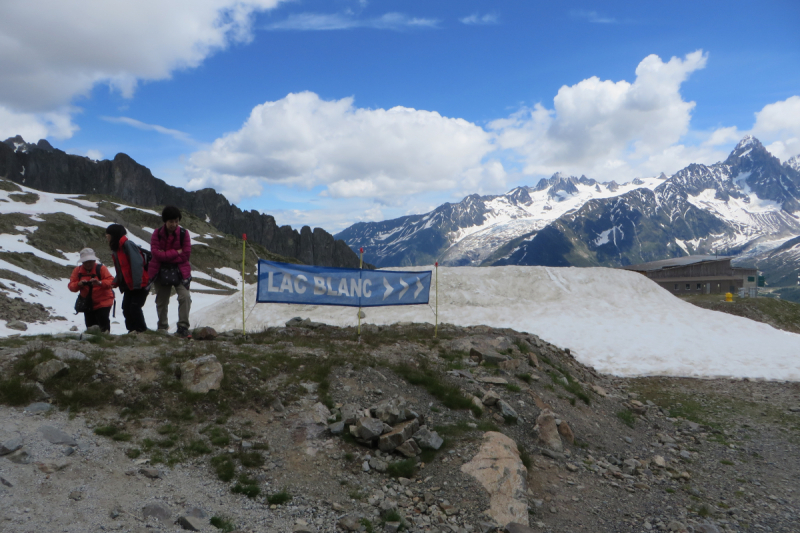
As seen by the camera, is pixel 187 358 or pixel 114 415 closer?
pixel 114 415

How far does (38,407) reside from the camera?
286 inches

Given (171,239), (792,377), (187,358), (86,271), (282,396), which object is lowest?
(792,377)

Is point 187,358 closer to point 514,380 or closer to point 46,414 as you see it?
point 46,414

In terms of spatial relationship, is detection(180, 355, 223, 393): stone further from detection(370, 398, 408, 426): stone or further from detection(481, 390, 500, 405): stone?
detection(481, 390, 500, 405): stone

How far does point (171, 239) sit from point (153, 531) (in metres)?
7.70

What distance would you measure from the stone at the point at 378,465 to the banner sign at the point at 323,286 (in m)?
6.72

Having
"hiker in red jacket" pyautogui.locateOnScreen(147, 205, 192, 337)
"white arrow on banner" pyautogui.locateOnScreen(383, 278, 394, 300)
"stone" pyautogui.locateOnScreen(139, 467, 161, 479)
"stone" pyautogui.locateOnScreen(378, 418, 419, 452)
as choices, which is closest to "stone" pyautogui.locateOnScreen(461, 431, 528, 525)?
"stone" pyautogui.locateOnScreen(378, 418, 419, 452)

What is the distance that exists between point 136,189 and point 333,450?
739ft

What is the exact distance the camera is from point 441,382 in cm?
1096

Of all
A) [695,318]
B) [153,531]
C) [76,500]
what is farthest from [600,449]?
[695,318]

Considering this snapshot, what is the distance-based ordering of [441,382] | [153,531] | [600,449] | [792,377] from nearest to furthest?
[153,531], [600,449], [441,382], [792,377]

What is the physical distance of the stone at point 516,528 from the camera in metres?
6.32

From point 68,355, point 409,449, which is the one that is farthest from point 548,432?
point 68,355

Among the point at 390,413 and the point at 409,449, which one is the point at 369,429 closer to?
the point at 390,413
